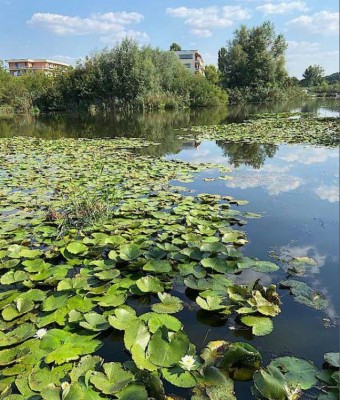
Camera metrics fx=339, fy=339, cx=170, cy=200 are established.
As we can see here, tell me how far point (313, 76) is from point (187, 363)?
231 feet

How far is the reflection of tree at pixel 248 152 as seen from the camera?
19.7ft

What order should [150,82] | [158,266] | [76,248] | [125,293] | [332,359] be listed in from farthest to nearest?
[150,82]
[76,248]
[158,266]
[125,293]
[332,359]

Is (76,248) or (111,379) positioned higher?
(76,248)

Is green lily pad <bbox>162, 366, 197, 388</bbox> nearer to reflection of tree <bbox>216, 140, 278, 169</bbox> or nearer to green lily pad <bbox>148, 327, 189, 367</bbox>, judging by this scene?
green lily pad <bbox>148, 327, 189, 367</bbox>

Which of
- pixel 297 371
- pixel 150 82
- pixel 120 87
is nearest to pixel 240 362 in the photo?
pixel 297 371

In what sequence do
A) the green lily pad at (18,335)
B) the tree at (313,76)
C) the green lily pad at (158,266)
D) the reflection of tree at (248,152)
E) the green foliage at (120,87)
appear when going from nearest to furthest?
1. the green lily pad at (18,335)
2. the green lily pad at (158,266)
3. the reflection of tree at (248,152)
4. the green foliage at (120,87)
5. the tree at (313,76)

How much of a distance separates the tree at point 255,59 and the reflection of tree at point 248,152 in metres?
23.9

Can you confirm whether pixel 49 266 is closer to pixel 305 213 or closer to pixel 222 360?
pixel 222 360

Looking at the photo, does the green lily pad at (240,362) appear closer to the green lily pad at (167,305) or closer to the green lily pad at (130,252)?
the green lily pad at (167,305)

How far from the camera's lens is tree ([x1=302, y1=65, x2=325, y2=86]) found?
6162 centimetres

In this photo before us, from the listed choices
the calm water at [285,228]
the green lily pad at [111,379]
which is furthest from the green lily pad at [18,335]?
the green lily pad at [111,379]

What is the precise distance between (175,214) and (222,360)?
1925 mm

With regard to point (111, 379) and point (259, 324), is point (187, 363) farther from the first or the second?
point (259, 324)

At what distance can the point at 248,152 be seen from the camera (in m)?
6.92
